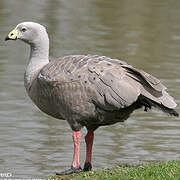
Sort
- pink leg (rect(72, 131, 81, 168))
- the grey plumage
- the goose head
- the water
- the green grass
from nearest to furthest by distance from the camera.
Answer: the green grass < the grey plumage < pink leg (rect(72, 131, 81, 168)) < the goose head < the water

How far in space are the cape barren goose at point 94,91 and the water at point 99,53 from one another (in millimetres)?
2243

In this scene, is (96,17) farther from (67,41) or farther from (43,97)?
(43,97)

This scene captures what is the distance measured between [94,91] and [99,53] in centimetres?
969

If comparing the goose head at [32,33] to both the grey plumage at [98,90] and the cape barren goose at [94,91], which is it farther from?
the grey plumage at [98,90]

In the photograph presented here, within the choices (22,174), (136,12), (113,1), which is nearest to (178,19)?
(136,12)

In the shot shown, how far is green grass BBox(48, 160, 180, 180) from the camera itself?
26.4 feet

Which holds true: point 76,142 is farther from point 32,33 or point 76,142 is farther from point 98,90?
point 32,33

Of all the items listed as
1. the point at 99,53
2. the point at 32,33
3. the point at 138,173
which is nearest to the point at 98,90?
the point at 138,173

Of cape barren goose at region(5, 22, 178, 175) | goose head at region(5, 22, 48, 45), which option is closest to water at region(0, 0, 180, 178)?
cape barren goose at region(5, 22, 178, 175)

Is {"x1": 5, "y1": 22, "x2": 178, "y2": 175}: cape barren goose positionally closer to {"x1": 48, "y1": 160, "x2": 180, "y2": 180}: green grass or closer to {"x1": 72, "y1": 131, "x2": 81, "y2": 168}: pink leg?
{"x1": 72, "y1": 131, "x2": 81, "y2": 168}: pink leg

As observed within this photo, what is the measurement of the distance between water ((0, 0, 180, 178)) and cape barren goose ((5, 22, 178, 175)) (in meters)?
2.24

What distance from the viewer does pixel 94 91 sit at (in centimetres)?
867

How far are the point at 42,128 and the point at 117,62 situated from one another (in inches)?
170

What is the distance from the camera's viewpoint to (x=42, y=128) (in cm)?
1302
